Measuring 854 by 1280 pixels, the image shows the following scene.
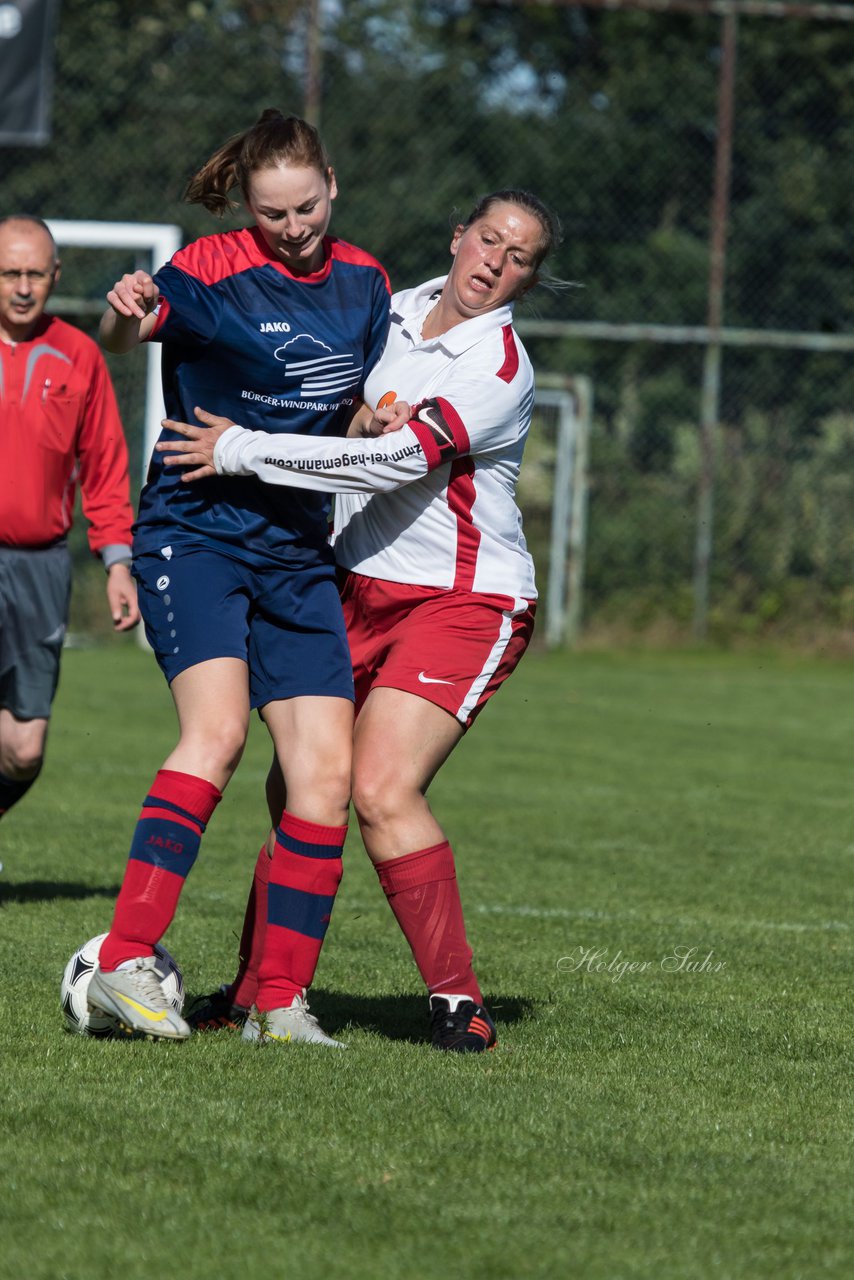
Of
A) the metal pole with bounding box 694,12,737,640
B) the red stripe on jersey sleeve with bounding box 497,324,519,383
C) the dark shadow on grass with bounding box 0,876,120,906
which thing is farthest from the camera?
the metal pole with bounding box 694,12,737,640

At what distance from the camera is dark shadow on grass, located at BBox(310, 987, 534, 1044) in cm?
430

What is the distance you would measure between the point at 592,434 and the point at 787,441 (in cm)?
183

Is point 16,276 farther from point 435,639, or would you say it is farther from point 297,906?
point 297,906

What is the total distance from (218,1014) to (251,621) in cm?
94

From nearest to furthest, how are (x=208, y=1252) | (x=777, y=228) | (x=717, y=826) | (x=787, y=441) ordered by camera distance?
(x=208, y=1252)
(x=717, y=826)
(x=787, y=441)
(x=777, y=228)

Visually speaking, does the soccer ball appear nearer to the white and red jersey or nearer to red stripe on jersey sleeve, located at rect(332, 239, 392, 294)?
the white and red jersey

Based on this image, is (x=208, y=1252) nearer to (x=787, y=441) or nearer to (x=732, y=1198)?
(x=732, y=1198)

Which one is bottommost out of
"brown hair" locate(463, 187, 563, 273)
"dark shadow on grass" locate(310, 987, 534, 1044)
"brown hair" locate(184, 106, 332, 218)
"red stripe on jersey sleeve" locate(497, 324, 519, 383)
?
"dark shadow on grass" locate(310, 987, 534, 1044)

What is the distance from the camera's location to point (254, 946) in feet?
14.3

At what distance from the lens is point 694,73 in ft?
61.6

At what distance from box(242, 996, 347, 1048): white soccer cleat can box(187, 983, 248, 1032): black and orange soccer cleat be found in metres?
0.20

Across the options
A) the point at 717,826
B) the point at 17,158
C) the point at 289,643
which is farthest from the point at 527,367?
the point at 17,158

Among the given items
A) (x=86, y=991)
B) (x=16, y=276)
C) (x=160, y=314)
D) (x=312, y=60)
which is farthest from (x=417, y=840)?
(x=312, y=60)

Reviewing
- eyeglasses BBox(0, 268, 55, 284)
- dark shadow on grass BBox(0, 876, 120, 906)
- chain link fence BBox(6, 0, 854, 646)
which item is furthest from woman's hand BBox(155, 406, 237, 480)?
chain link fence BBox(6, 0, 854, 646)
